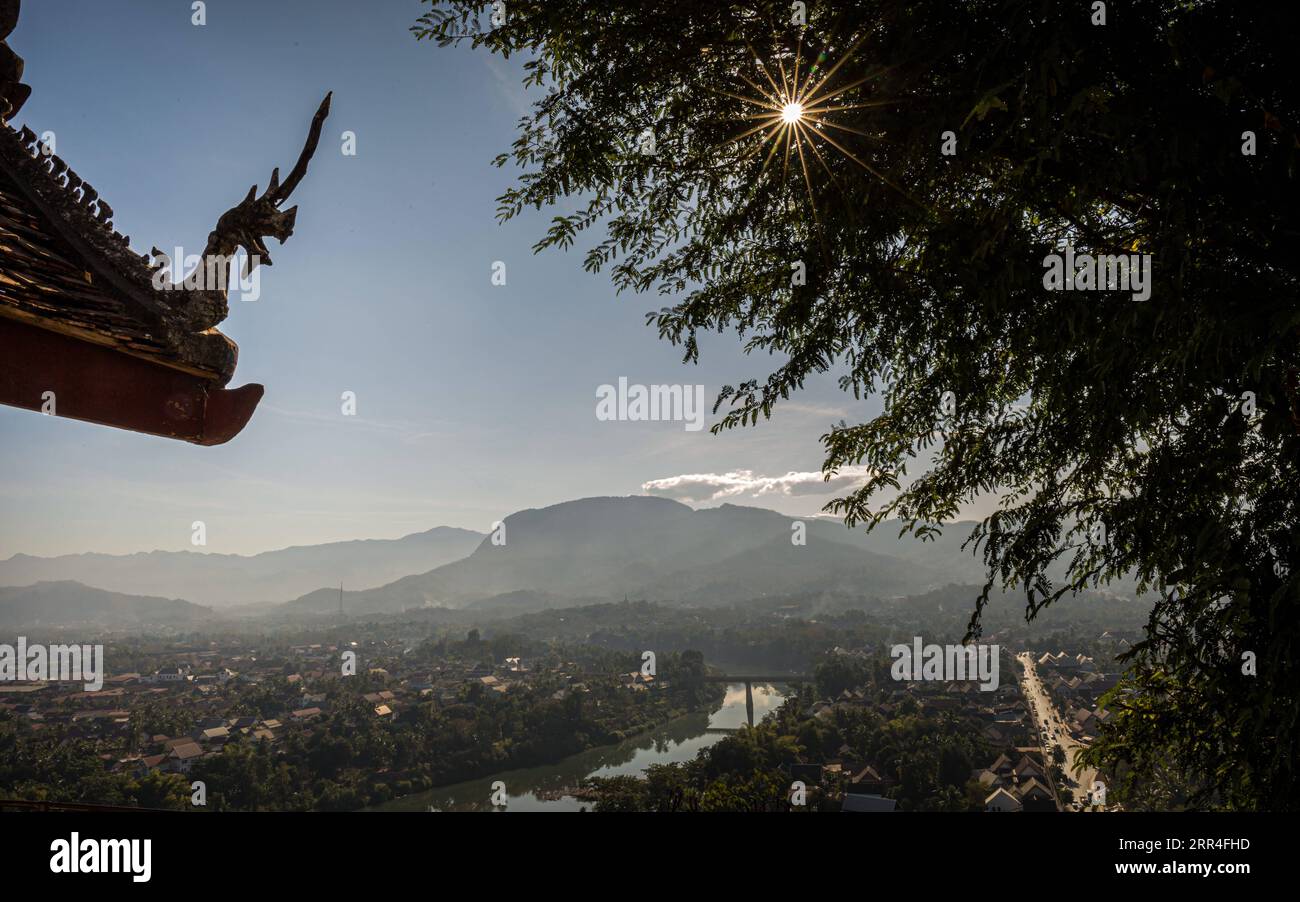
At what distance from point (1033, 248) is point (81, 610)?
167823 mm

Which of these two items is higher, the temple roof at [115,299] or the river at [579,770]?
the temple roof at [115,299]

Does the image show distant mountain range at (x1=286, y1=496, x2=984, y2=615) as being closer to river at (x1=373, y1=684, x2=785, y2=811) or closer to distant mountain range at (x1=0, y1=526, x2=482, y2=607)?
distant mountain range at (x1=0, y1=526, x2=482, y2=607)

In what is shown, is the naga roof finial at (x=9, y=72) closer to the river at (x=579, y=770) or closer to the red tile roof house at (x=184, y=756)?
the river at (x=579, y=770)

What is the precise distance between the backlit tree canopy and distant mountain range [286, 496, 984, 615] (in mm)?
100418

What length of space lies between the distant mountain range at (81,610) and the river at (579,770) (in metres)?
110

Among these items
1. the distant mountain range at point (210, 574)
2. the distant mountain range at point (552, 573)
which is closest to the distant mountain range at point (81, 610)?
the distant mountain range at point (552, 573)

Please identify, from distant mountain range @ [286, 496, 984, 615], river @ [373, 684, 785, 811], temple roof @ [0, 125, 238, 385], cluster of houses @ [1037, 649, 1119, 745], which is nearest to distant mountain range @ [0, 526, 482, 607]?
distant mountain range @ [286, 496, 984, 615]

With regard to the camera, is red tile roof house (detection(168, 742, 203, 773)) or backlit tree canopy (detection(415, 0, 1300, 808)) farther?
red tile roof house (detection(168, 742, 203, 773))

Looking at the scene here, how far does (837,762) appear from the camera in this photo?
2192 centimetres

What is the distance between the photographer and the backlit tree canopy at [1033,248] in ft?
5.86

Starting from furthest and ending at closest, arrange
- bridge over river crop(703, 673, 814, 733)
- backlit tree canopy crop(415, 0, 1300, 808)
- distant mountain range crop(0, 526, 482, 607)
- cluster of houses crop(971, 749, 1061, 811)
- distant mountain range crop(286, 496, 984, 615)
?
distant mountain range crop(0, 526, 482, 607) < distant mountain range crop(286, 496, 984, 615) < bridge over river crop(703, 673, 814, 733) < cluster of houses crop(971, 749, 1061, 811) < backlit tree canopy crop(415, 0, 1300, 808)

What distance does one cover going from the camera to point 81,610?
120 m

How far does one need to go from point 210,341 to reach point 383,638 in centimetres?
8775

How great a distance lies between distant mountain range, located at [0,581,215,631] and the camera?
4432 inches
